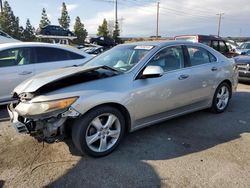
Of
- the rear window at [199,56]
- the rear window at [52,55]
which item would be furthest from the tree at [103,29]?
the rear window at [199,56]

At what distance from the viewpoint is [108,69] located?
3.81m

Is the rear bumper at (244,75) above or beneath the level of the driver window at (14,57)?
beneath

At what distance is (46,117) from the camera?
2.96 meters

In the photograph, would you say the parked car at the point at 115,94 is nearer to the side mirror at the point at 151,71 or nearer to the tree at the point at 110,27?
the side mirror at the point at 151,71

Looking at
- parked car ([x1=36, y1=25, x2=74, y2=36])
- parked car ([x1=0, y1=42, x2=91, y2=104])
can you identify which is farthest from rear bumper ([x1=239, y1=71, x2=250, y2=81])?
parked car ([x1=36, y1=25, x2=74, y2=36])

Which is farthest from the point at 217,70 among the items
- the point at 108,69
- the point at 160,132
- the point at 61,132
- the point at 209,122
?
the point at 61,132

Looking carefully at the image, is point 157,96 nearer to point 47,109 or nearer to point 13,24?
point 47,109

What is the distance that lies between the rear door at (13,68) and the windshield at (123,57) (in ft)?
6.10

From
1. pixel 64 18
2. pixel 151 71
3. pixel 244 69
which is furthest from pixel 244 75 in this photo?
pixel 64 18

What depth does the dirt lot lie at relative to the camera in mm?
2855

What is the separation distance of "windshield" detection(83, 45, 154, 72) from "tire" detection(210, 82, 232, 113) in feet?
6.24

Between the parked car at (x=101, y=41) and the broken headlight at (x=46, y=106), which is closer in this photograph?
the broken headlight at (x=46, y=106)

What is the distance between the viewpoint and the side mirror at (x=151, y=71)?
A: 11.8 ft

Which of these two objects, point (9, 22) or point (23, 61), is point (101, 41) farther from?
point (23, 61)
